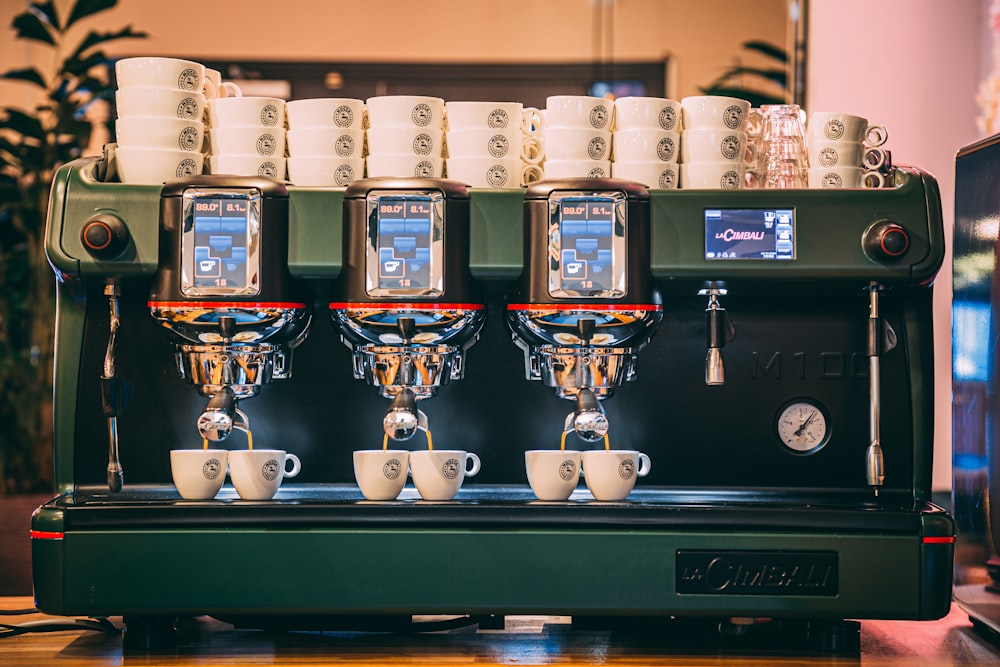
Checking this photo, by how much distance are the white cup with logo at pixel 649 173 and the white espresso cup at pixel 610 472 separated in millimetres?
397

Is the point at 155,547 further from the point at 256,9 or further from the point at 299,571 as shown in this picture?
the point at 256,9

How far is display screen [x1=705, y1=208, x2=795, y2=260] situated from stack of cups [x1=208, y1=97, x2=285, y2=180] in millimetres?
641

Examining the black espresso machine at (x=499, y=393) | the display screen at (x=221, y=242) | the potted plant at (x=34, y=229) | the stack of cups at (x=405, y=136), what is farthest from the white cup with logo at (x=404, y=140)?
the potted plant at (x=34, y=229)

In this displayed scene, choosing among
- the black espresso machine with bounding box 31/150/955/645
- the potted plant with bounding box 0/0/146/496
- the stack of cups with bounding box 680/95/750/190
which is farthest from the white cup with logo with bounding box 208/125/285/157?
the potted plant with bounding box 0/0/146/496

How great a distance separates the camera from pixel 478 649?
5.11 feet

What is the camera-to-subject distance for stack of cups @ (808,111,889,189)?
168 cm

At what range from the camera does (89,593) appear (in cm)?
151

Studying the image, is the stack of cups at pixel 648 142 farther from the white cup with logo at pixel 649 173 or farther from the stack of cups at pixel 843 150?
the stack of cups at pixel 843 150

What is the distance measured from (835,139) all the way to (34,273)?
3.10 meters

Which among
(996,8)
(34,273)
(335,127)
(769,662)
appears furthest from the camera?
(34,273)

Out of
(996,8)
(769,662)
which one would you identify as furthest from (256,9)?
(769,662)

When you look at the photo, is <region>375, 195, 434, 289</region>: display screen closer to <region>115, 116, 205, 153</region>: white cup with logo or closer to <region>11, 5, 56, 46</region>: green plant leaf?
<region>115, 116, 205, 153</region>: white cup with logo

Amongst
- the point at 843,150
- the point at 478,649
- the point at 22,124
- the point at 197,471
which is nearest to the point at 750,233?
the point at 843,150

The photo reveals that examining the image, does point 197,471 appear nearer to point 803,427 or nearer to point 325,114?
point 325,114
